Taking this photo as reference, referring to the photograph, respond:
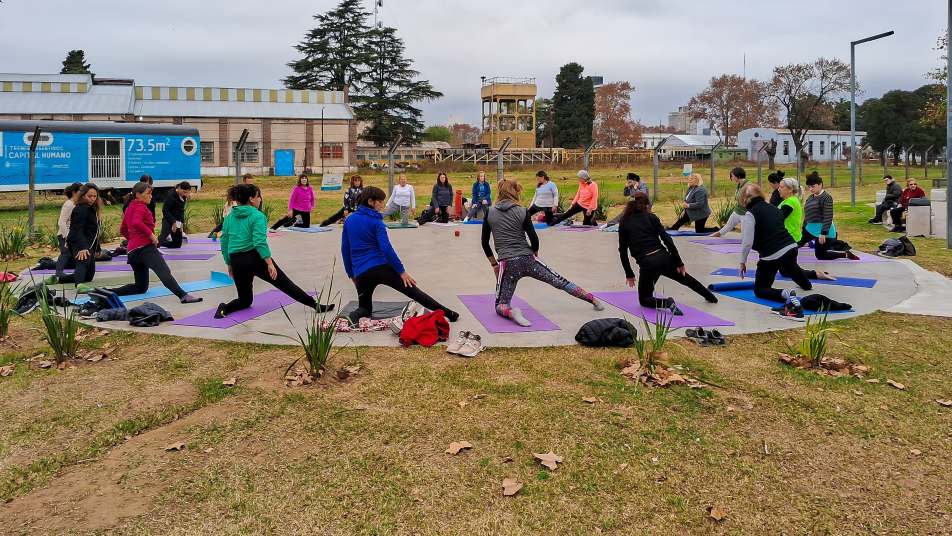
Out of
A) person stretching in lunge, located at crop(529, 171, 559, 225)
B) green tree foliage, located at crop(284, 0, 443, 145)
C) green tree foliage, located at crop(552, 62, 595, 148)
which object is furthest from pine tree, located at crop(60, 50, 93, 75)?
person stretching in lunge, located at crop(529, 171, 559, 225)

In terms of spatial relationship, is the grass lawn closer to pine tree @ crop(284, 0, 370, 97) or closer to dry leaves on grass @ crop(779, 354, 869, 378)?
dry leaves on grass @ crop(779, 354, 869, 378)

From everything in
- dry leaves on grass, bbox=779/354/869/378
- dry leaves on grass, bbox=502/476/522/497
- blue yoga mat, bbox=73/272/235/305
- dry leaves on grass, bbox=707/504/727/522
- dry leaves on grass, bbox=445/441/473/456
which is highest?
blue yoga mat, bbox=73/272/235/305

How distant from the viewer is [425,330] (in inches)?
267

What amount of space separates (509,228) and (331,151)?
45.1 m

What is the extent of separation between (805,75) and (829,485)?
63508 millimetres

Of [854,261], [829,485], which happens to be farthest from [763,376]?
[854,261]

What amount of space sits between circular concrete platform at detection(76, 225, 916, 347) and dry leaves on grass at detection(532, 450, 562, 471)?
247 cm

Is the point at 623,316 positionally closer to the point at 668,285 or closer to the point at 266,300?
the point at 668,285

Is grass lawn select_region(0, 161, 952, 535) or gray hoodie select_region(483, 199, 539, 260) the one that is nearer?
grass lawn select_region(0, 161, 952, 535)

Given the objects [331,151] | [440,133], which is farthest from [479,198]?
[440,133]

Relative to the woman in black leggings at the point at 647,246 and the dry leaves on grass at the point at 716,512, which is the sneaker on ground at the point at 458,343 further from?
the dry leaves on grass at the point at 716,512

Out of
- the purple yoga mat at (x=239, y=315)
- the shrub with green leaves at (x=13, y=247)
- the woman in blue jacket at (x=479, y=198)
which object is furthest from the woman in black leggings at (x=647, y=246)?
the woman in blue jacket at (x=479, y=198)

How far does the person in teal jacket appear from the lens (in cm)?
755

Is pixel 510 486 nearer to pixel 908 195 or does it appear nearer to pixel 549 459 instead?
pixel 549 459
